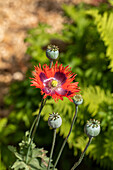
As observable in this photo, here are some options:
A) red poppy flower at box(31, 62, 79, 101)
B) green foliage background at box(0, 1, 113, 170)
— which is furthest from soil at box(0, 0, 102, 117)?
red poppy flower at box(31, 62, 79, 101)

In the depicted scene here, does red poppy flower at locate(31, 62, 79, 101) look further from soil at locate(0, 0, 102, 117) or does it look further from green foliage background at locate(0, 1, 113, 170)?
soil at locate(0, 0, 102, 117)

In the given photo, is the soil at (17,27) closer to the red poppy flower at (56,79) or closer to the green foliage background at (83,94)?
the green foliage background at (83,94)

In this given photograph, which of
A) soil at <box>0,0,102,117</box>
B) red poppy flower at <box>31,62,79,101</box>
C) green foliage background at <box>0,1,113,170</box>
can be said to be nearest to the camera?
red poppy flower at <box>31,62,79,101</box>

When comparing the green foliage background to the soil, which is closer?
the green foliage background

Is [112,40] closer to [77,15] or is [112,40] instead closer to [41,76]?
[77,15]

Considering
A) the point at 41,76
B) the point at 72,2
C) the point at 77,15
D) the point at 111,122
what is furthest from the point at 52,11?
the point at 41,76

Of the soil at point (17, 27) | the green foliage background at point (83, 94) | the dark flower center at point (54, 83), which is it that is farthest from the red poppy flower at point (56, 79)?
the soil at point (17, 27)
